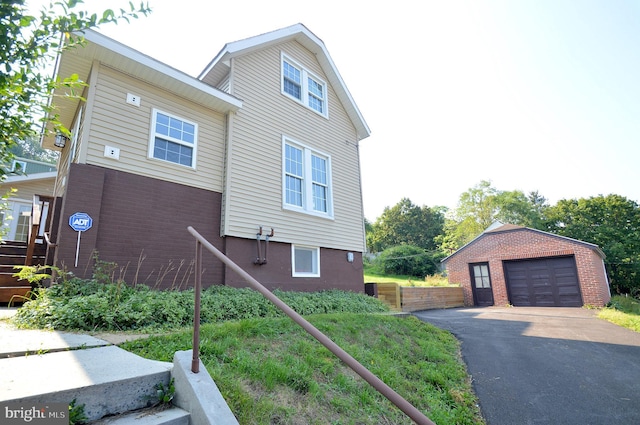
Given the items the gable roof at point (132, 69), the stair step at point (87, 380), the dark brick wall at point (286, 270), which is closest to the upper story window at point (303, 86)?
the gable roof at point (132, 69)

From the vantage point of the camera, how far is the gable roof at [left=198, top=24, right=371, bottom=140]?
782cm

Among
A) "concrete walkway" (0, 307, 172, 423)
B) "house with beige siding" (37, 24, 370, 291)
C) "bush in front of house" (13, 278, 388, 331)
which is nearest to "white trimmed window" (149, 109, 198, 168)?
"house with beige siding" (37, 24, 370, 291)

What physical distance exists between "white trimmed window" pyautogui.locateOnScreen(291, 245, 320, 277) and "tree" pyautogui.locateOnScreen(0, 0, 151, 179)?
6178 mm

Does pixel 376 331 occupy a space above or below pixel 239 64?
below

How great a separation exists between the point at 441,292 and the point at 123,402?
1444cm

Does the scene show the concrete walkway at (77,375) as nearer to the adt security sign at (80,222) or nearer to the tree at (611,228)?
the adt security sign at (80,222)

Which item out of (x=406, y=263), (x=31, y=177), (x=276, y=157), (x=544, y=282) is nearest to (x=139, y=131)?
(x=276, y=157)

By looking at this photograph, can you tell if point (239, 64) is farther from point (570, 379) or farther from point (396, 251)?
point (396, 251)

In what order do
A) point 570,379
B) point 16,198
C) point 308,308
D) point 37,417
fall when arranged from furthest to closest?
point 16,198 → point 308,308 → point 570,379 → point 37,417

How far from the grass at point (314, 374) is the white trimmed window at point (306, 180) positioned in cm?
422

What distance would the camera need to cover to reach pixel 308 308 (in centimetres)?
682

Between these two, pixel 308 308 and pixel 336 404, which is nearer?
pixel 336 404

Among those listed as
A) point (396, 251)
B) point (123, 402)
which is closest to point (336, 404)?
point (123, 402)

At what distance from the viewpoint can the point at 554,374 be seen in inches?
183
